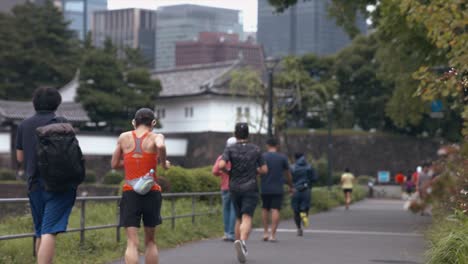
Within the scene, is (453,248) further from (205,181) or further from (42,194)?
(205,181)

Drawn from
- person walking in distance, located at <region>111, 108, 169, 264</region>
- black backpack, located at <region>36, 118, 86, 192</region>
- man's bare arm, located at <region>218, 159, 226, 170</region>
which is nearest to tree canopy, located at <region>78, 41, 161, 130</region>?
man's bare arm, located at <region>218, 159, 226, 170</region>

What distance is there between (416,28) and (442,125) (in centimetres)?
4699

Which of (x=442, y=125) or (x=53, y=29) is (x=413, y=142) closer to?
(x=442, y=125)

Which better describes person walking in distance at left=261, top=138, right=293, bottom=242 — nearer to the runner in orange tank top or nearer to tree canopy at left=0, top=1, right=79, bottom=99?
the runner in orange tank top

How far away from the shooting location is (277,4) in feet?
71.1

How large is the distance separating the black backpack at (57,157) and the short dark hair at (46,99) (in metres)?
0.41

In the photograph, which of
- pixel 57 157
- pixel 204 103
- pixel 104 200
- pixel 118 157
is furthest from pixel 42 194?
pixel 204 103

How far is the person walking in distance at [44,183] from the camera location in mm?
7316

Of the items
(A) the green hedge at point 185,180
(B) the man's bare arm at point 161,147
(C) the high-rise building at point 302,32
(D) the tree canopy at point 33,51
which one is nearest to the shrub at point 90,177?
(D) the tree canopy at point 33,51

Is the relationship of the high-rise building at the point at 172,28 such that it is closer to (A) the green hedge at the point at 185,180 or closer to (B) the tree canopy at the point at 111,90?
(B) the tree canopy at the point at 111,90

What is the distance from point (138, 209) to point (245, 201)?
400cm

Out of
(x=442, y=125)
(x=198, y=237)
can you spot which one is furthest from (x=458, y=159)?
(x=442, y=125)

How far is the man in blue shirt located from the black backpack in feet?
0.36

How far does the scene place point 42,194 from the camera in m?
7.52
